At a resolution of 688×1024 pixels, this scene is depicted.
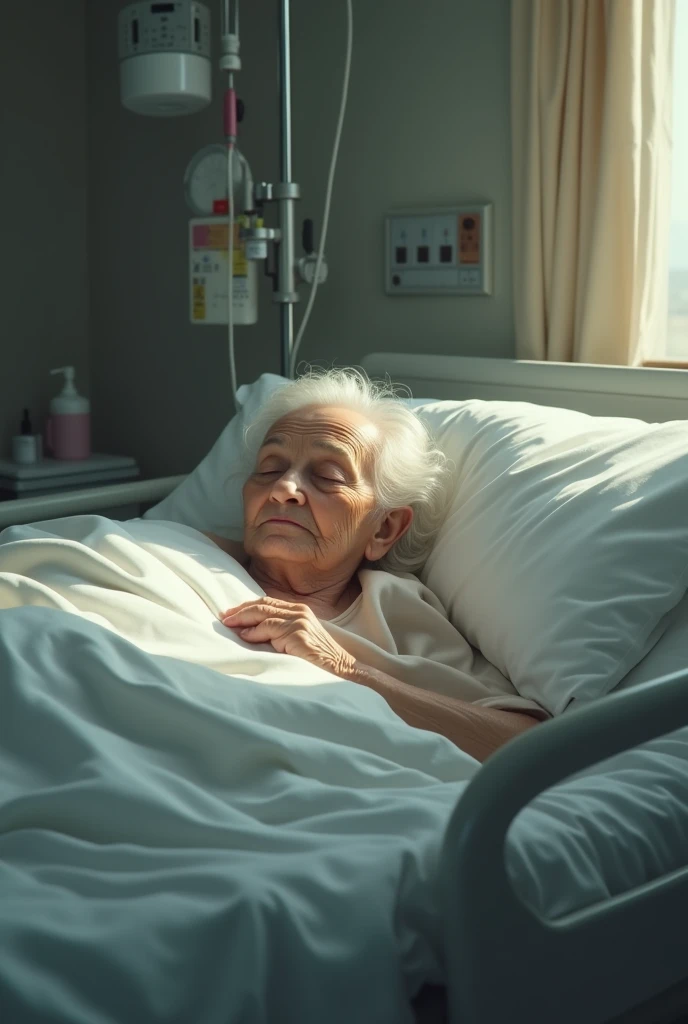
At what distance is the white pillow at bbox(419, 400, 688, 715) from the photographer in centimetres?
145

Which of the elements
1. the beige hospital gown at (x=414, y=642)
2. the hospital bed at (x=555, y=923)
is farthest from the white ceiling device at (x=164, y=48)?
the hospital bed at (x=555, y=923)

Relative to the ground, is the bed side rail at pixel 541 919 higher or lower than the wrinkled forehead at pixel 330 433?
lower

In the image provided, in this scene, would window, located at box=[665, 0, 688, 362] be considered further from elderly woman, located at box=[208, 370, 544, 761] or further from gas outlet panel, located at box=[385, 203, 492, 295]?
elderly woman, located at box=[208, 370, 544, 761]

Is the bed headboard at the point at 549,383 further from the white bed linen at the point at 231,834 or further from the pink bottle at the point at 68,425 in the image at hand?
the pink bottle at the point at 68,425

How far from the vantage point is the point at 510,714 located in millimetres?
1442

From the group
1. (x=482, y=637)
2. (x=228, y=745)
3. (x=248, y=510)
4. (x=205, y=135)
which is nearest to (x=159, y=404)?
(x=205, y=135)

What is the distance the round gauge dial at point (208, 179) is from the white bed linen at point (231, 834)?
5.31 ft

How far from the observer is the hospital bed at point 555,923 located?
806mm

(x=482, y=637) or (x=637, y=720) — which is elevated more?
(x=637, y=720)

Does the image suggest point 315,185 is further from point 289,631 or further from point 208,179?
point 289,631

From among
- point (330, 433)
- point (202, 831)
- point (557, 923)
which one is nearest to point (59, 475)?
point (330, 433)

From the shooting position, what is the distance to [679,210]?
235 cm

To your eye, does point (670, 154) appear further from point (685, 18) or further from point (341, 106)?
point (341, 106)

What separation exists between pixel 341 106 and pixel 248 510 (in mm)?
1349
